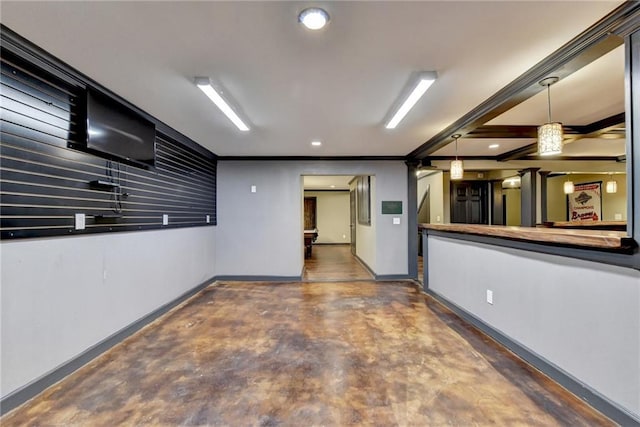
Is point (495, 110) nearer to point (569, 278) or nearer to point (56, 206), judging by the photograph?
point (569, 278)

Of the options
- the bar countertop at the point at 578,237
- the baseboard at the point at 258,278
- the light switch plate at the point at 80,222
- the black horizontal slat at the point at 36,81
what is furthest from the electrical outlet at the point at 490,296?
the black horizontal slat at the point at 36,81

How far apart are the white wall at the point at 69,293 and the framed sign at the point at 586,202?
10.4 meters

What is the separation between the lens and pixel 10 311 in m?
1.79

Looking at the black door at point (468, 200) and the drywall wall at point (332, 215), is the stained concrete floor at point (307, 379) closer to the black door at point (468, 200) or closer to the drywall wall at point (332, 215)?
the black door at point (468, 200)

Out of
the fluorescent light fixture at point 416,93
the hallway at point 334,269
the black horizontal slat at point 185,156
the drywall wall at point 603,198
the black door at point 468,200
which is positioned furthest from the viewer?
the black door at point 468,200

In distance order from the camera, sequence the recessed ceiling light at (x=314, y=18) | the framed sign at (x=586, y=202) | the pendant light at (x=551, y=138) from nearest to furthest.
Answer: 1. the recessed ceiling light at (x=314, y=18)
2. the pendant light at (x=551, y=138)
3. the framed sign at (x=586, y=202)

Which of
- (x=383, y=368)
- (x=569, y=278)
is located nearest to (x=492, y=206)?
(x=569, y=278)

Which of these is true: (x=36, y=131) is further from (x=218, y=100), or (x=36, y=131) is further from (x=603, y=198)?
(x=603, y=198)

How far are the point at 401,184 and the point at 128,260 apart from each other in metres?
4.34

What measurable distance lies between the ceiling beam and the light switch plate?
3.74 m

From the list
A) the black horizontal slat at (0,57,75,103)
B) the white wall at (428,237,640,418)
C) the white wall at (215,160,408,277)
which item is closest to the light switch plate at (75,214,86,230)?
the black horizontal slat at (0,57,75,103)

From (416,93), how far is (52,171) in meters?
2.93

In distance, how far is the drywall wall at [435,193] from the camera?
719 centimetres

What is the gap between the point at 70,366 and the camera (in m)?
2.21
